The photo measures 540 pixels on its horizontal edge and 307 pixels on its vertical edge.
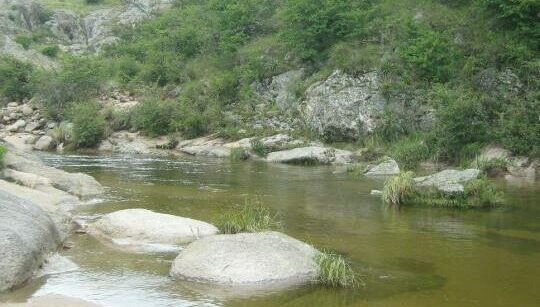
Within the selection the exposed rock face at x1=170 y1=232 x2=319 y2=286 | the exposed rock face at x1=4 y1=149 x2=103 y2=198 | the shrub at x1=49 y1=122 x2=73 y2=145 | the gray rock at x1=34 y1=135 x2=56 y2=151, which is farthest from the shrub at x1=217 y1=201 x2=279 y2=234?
the shrub at x1=49 y1=122 x2=73 y2=145

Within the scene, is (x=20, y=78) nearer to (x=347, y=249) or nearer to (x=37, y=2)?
(x=37, y=2)

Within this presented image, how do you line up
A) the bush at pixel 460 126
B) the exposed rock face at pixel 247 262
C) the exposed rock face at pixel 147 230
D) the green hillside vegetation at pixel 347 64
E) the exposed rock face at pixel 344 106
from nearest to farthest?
the exposed rock face at pixel 247 262, the exposed rock face at pixel 147 230, the bush at pixel 460 126, the green hillside vegetation at pixel 347 64, the exposed rock face at pixel 344 106

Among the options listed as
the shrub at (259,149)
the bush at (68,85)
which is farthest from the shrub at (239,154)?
the bush at (68,85)

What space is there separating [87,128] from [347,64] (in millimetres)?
21215

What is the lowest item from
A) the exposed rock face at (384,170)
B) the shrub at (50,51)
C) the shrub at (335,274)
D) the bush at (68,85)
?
the shrub at (335,274)

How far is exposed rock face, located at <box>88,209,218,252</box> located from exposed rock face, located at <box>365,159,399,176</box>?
16068 millimetres

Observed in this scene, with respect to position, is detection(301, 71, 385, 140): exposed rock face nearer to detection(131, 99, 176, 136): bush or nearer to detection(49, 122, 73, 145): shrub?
detection(131, 99, 176, 136): bush

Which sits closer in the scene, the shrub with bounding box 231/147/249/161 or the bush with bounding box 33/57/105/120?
the shrub with bounding box 231/147/249/161

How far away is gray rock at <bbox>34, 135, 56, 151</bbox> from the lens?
45.4 meters

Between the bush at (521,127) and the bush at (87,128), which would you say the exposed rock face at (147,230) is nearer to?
the bush at (521,127)

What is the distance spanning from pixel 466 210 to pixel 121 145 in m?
33.2

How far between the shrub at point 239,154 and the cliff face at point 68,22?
56109mm

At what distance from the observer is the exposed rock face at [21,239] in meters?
10.3

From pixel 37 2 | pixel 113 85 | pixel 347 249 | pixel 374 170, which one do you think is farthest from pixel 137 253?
pixel 37 2
